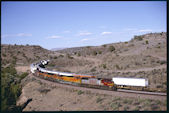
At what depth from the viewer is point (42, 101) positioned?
1309 inches

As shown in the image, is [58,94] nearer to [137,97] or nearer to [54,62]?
[137,97]

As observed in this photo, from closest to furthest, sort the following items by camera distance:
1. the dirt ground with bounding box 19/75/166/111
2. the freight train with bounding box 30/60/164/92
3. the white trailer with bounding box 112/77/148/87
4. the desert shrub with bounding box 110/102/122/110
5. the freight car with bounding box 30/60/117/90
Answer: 1. the dirt ground with bounding box 19/75/166/111
2. the desert shrub with bounding box 110/102/122/110
3. the white trailer with bounding box 112/77/148/87
4. the freight train with bounding box 30/60/164/92
5. the freight car with bounding box 30/60/117/90

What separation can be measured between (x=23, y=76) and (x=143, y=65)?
39117 mm

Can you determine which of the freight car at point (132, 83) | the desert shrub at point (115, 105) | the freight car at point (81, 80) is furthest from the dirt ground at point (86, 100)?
the freight car at point (132, 83)

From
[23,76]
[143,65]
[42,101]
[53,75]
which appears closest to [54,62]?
[23,76]

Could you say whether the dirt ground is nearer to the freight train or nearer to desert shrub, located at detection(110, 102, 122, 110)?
desert shrub, located at detection(110, 102, 122, 110)

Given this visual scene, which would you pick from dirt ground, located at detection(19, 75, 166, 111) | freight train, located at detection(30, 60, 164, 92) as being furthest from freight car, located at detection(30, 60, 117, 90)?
dirt ground, located at detection(19, 75, 166, 111)

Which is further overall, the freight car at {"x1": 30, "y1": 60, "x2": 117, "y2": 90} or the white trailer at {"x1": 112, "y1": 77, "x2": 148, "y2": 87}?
the freight car at {"x1": 30, "y1": 60, "x2": 117, "y2": 90}

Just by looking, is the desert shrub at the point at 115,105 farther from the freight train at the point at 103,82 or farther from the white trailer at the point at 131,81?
the white trailer at the point at 131,81

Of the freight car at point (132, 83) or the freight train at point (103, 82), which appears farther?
the freight train at point (103, 82)

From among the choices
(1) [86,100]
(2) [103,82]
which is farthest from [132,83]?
(1) [86,100]

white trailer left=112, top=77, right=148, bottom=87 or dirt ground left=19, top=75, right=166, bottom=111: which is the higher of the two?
white trailer left=112, top=77, right=148, bottom=87

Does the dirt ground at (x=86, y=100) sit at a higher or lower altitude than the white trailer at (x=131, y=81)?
lower

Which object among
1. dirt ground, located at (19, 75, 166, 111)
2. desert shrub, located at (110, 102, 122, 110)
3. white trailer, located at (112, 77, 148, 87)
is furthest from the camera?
white trailer, located at (112, 77, 148, 87)
